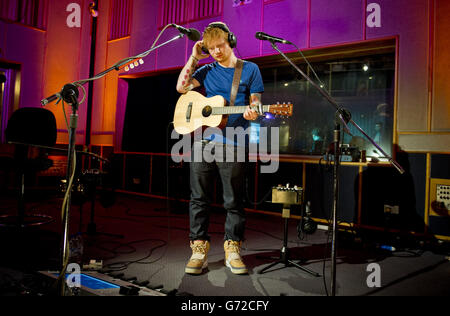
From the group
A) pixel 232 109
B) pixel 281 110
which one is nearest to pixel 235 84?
pixel 232 109

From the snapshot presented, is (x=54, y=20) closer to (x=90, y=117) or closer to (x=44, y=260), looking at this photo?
(x=90, y=117)

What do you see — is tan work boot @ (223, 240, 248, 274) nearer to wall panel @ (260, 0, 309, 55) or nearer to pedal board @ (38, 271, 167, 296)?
pedal board @ (38, 271, 167, 296)

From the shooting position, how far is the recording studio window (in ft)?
15.5

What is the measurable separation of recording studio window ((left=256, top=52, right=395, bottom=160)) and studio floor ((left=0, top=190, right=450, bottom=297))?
60.2 inches

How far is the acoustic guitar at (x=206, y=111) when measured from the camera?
2303 millimetres

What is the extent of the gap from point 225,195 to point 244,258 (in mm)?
784

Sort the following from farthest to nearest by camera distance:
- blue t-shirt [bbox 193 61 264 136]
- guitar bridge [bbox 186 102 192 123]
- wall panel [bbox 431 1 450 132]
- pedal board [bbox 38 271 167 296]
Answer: wall panel [bbox 431 1 450 132] < guitar bridge [bbox 186 102 192 123] < blue t-shirt [bbox 193 61 264 136] < pedal board [bbox 38 271 167 296]

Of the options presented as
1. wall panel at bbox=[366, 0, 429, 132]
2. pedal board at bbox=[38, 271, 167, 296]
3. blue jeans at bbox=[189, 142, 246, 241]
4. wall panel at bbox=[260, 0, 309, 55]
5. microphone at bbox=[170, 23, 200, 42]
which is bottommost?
pedal board at bbox=[38, 271, 167, 296]

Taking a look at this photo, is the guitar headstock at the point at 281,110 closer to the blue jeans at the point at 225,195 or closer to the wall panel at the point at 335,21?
the blue jeans at the point at 225,195

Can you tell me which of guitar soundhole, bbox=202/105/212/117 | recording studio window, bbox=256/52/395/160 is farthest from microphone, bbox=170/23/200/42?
recording studio window, bbox=256/52/395/160

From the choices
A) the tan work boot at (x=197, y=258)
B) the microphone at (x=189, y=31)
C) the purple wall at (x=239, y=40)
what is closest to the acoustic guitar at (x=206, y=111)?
the microphone at (x=189, y=31)

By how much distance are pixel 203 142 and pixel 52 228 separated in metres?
2.47

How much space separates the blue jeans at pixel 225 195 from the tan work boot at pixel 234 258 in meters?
0.05

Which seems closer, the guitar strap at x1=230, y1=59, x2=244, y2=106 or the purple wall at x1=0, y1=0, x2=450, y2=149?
the guitar strap at x1=230, y1=59, x2=244, y2=106
